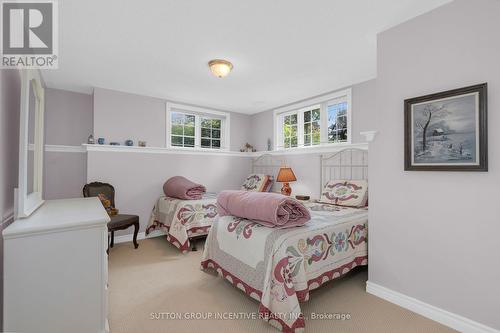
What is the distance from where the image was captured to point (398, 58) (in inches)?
86.5

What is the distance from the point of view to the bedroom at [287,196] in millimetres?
1560

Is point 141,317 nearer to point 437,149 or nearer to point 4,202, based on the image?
point 4,202

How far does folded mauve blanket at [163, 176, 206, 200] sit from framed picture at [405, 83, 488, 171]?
2.88 metres

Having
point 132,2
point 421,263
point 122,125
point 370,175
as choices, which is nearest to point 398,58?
point 370,175

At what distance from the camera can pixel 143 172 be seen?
421 centimetres

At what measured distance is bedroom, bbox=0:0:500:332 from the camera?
5.12 ft

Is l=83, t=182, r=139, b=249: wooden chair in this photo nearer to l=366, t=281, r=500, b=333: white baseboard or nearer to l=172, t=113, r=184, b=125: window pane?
l=172, t=113, r=184, b=125: window pane

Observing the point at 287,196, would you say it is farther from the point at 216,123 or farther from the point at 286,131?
the point at 216,123

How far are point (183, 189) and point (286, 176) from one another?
69.8 inches

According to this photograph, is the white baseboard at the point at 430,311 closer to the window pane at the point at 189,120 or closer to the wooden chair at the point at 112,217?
the wooden chair at the point at 112,217

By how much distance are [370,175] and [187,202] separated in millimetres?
2508

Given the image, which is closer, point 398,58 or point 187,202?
point 398,58

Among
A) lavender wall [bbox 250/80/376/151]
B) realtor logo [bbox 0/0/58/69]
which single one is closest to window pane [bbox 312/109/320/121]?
lavender wall [bbox 250/80/376/151]

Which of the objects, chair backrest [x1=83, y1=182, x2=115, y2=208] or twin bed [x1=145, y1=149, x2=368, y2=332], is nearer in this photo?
twin bed [x1=145, y1=149, x2=368, y2=332]
